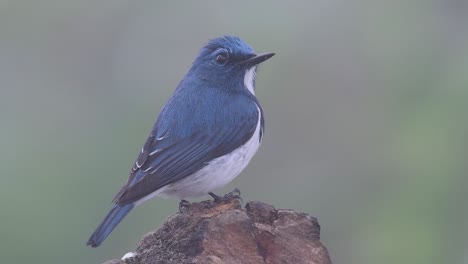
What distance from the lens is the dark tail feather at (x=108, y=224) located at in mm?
7066

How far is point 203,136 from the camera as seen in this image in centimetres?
775

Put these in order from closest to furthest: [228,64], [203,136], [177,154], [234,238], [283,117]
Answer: [234,238] → [177,154] → [203,136] → [228,64] → [283,117]

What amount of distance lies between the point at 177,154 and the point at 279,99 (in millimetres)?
3611

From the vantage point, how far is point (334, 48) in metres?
11.4

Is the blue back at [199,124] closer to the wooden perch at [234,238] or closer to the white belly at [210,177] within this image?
the white belly at [210,177]

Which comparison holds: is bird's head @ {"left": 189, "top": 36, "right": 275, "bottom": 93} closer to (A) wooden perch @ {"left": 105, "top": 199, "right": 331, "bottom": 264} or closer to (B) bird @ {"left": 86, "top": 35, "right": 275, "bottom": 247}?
(B) bird @ {"left": 86, "top": 35, "right": 275, "bottom": 247}

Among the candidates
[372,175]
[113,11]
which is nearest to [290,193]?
[372,175]

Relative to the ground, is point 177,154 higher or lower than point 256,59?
lower

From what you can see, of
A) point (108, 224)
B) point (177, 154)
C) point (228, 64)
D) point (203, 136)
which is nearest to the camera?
point (108, 224)

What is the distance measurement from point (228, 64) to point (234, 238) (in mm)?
2399

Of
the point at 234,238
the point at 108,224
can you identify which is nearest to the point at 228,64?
the point at 108,224

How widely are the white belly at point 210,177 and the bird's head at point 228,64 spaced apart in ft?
1.94

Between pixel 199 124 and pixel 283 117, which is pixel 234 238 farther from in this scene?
pixel 283 117

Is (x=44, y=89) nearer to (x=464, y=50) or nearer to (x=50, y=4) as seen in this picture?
(x=50, y=4)
